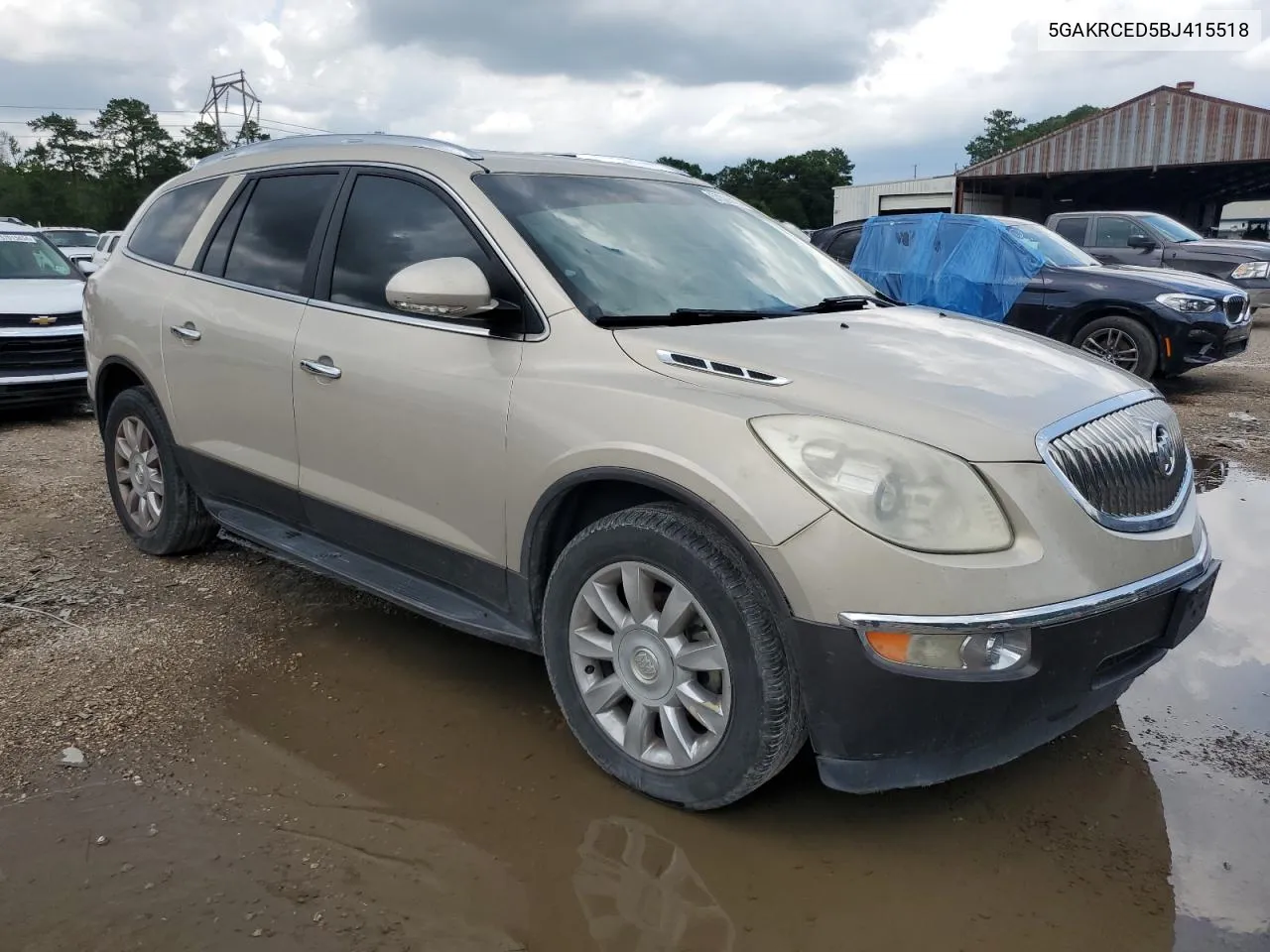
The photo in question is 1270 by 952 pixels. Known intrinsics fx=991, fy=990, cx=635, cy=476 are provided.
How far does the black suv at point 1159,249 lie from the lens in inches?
486

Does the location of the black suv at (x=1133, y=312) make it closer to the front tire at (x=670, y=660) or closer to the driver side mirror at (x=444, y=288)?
the driver side mirror at (x=444, y=288)

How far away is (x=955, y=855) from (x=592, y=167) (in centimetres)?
264

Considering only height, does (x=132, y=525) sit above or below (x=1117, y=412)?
below

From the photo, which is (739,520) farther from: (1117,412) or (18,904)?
(18,904)

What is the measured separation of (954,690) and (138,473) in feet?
13.1

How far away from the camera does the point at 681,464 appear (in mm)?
2469

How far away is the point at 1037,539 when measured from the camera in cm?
228

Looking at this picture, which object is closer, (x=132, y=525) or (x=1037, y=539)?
(x=1037, y=539)

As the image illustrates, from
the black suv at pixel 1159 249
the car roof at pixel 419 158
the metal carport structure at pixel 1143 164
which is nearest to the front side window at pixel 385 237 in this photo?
the car roof at pixel 419 158

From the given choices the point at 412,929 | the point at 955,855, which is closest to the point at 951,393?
the point at 955,855

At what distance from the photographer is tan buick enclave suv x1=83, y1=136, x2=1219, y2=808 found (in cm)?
228

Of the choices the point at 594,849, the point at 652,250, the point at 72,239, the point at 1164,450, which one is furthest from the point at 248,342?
the point at 72,239

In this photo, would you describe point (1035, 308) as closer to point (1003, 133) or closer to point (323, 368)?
point (323, 368)

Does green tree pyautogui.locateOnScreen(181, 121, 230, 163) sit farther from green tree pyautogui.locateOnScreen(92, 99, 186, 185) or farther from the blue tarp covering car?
the blue tarp covering car
